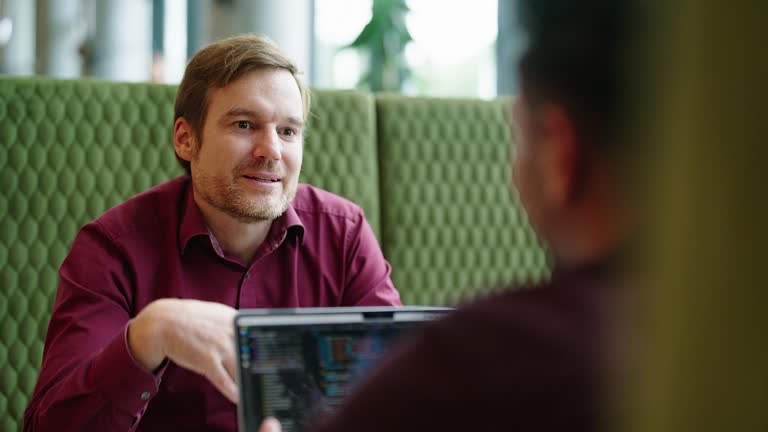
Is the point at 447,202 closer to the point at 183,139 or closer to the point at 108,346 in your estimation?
the point at 183,139

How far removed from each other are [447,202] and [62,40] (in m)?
5.04

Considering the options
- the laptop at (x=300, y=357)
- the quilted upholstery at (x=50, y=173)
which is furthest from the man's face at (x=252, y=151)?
the laptop at (x=300, y=357)

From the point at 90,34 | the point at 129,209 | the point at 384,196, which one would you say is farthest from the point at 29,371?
the point at 90,34

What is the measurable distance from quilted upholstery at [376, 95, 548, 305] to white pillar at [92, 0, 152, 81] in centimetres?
390

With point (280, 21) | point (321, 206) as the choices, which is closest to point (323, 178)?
point (321, 206)

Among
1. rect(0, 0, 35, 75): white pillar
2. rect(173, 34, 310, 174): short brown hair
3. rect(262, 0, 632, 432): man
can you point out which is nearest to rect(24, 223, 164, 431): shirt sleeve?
rect(173, 34, 310, 174): short brown hair

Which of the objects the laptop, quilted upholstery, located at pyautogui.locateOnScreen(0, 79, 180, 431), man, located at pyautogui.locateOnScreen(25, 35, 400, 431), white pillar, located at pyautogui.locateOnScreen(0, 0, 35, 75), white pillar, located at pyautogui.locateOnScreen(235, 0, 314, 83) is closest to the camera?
the laptop

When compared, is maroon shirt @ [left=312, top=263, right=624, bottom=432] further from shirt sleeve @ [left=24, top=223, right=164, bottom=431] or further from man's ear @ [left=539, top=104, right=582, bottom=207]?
shirt sleeve @ [left=24, top=223, right=164, bottom=431]

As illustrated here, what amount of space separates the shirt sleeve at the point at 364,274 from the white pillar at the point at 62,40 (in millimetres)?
5161

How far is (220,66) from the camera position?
1.49m

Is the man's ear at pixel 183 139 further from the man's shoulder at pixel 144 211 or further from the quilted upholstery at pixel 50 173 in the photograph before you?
the quilted upholstery at pixel 50 173

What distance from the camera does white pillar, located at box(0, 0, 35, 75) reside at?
26.1 feet

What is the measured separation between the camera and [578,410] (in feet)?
1.11

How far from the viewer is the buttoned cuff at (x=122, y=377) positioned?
1.07 metres
